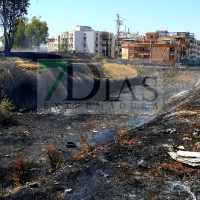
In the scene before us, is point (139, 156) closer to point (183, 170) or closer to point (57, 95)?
point (183, 170)

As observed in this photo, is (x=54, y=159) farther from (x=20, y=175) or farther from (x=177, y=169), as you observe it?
(x=177, y=169)

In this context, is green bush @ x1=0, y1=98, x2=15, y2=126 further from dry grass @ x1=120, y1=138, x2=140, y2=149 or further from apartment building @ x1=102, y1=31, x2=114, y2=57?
apartment building @ x1=102, y1=31, x2=114, y2=57

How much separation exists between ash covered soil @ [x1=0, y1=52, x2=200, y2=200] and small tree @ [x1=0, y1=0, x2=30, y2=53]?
12.9m

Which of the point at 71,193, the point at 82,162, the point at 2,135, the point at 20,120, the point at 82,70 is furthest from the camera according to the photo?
the point at 82,70

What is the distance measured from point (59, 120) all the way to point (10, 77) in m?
5.06

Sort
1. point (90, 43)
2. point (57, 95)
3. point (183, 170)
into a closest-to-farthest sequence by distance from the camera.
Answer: point (183, 170) → point (57, 95) → point (90, 43)

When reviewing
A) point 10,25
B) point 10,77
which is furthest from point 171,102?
point 10,25

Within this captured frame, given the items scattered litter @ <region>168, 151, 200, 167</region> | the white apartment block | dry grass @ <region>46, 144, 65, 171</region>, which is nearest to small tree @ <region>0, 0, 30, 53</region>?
dry grass @ <region>46, 144, 65, 171</region>

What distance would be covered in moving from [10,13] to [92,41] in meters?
35.6

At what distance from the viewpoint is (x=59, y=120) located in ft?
46.3

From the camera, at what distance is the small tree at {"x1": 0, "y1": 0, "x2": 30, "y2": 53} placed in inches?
928

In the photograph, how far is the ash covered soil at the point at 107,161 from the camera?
565cm

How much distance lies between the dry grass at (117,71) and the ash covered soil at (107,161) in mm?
11023

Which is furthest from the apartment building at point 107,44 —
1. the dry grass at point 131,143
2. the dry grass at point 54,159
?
the dry grass at point 54,159
